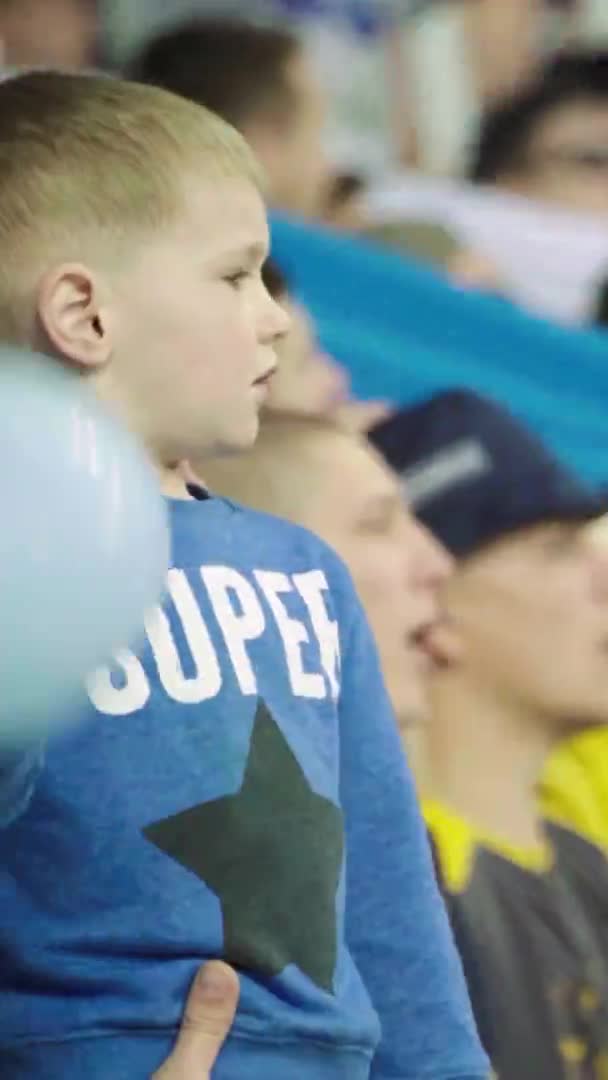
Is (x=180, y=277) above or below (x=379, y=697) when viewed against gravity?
above

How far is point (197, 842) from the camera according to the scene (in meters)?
0.70

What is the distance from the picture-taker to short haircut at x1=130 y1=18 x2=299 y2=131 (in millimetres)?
2086

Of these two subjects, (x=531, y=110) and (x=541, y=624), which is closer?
(x=541, y=624)

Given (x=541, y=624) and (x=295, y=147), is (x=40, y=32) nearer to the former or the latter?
(x=295, y=147)

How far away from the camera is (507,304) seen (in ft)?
6.15

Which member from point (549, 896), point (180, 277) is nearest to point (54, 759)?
point (180, 277)

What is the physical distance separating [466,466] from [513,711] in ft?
0.97

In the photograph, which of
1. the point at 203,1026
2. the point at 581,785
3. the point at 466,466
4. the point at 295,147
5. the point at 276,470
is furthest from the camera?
the point at 295,147

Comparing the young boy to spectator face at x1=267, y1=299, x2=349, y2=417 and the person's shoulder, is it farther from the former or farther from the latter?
spectator face at x1=267, y1=299, x2=349, y2=417

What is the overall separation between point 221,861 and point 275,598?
0.10 m

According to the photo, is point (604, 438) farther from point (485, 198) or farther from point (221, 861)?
point (221, 861)

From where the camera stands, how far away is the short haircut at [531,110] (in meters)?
2.44

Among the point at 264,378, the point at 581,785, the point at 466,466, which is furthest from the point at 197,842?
the point at 466,466

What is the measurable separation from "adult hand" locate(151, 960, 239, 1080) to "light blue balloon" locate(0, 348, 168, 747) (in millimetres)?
143
